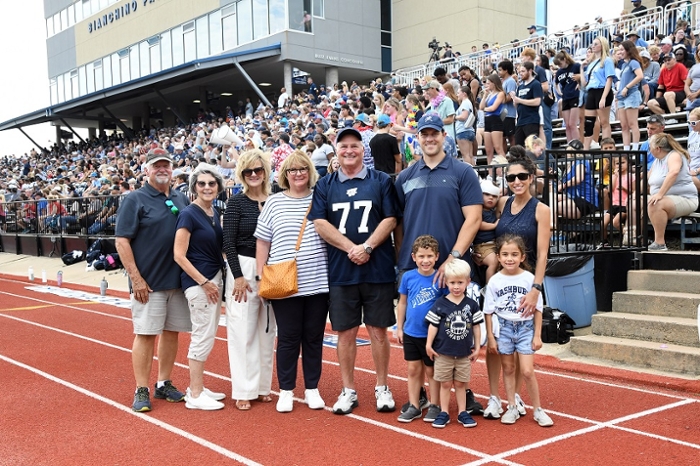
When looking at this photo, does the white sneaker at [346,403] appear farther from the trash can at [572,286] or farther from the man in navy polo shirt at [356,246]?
the trash can at [572,286]

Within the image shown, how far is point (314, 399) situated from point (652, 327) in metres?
3.61

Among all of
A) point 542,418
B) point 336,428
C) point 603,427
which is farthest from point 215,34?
point 603,427

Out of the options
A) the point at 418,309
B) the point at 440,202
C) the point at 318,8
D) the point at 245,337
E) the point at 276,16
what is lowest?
the point at 245,337

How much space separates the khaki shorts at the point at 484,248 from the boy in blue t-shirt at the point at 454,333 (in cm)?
67

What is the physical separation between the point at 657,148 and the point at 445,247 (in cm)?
443

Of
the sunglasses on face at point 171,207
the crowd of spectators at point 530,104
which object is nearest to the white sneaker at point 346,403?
the sunglasses on face at point 171,207

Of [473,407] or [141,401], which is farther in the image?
[141,401]

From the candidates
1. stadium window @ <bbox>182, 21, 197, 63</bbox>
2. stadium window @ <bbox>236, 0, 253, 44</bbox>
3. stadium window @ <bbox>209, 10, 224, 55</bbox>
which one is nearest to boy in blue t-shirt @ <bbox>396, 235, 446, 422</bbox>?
stadium window @ <bbox>236, 0, 253, 44</bbox>

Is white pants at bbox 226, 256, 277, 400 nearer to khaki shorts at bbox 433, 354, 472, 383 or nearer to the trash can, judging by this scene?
khaki shorts at bbox 433, 354, 472, 383

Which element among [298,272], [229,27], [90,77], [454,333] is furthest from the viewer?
[90,77]

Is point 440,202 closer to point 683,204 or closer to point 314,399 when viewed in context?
point 314,399

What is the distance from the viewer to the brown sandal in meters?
5.89

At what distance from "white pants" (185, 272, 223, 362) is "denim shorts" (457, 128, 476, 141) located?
714 cm

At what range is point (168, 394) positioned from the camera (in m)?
6.25
